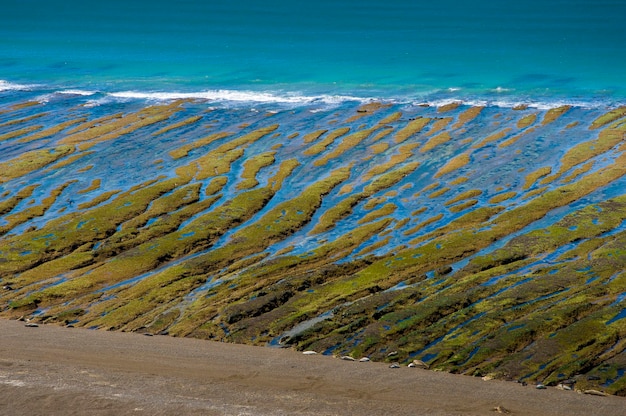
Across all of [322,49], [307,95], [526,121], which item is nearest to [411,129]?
[526,121]

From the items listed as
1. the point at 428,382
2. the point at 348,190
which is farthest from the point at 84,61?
the point at 428,382

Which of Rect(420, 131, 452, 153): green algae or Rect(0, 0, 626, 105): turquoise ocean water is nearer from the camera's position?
Rect(420, 131, 452, 153): green algae

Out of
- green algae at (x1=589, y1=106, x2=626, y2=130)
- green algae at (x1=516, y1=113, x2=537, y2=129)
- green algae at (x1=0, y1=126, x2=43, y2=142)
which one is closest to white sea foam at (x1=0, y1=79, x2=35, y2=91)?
green algae at (x1=0, y1=126, x2=43, y2=142)

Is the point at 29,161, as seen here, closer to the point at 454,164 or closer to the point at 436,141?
the point at 436,141

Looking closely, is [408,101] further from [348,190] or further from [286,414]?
[286,414]

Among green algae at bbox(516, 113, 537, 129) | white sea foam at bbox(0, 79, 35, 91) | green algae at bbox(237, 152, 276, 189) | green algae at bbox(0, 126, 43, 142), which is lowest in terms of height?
green algae at bbox(237, 152, 276, 189)

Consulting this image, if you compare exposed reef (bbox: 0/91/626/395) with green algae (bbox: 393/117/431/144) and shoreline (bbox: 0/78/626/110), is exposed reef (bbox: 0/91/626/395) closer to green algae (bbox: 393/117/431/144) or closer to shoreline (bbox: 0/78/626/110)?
green algae (bbox: 393/117/431/144)
